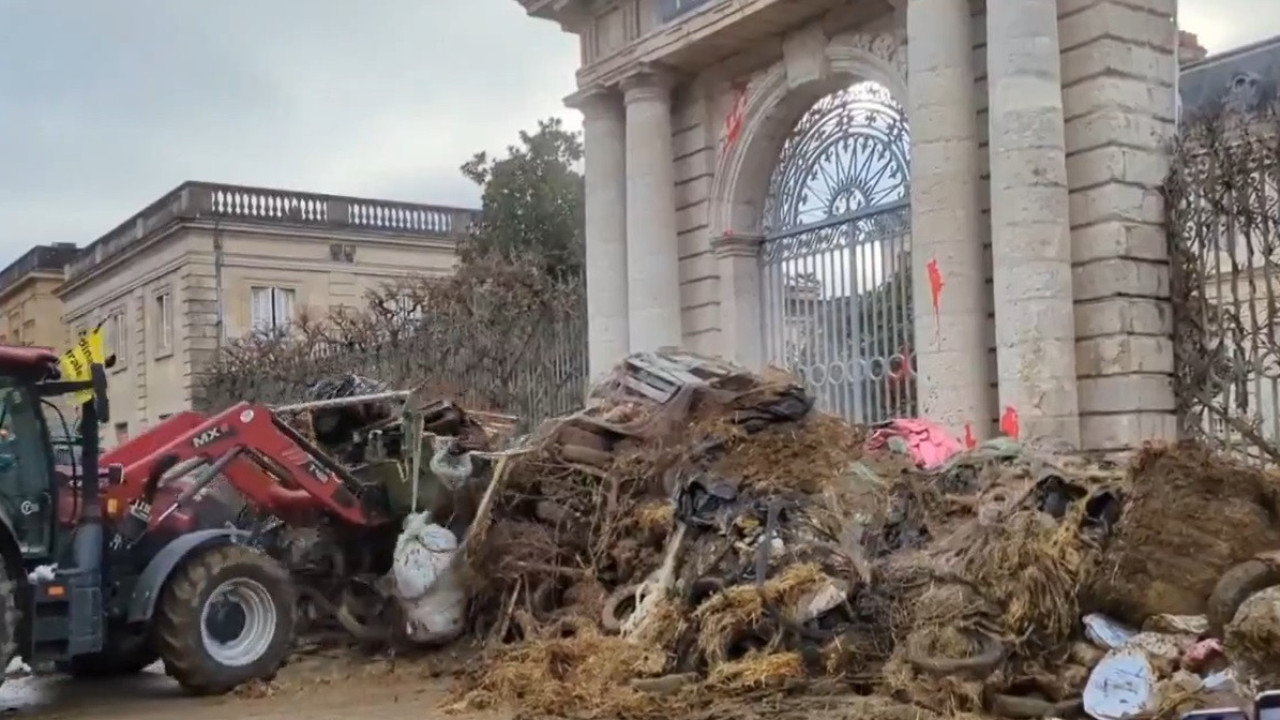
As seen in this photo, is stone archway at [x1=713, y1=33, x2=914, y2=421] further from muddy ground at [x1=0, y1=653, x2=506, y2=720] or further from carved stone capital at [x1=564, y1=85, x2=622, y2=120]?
muddy ground at [x1=0, y1=653, x2=506, y2=720]

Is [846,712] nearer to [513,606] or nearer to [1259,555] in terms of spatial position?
[1259,555]

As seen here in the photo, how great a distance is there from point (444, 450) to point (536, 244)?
17157 millimetres

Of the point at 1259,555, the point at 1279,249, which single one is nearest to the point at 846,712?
the point at 1259,555

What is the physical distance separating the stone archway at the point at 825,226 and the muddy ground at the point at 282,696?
5.49m

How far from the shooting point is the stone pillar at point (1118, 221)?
10438 millimetres

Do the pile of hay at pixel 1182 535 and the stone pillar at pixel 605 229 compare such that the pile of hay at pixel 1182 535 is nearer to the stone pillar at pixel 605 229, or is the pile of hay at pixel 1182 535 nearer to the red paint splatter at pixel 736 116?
the red paint splatter at pixel 736 116

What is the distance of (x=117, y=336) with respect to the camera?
3644 cm

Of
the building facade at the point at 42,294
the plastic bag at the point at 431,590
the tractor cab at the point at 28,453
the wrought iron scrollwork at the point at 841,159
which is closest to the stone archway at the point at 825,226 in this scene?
the wrought iron scrollwork at the point at 841,159

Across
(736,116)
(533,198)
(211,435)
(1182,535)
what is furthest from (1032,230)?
(533,198)

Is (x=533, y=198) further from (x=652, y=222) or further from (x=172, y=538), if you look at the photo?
(x=172, y=538)

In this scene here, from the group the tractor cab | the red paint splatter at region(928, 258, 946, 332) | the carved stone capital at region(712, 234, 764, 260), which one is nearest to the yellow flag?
the tractor cab

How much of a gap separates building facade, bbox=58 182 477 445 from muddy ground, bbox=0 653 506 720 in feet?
67.4

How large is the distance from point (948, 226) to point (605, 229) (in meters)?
5.14

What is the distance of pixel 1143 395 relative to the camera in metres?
10.4
